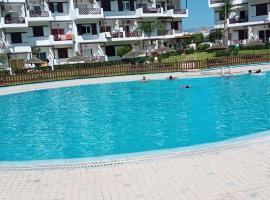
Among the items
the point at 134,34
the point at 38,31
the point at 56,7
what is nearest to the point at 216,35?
the point at 134,34

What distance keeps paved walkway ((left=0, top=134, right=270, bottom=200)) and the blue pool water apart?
3343 mm

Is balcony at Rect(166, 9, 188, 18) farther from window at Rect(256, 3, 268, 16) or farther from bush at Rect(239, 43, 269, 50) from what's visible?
bush at Rect(239, 43, 269, 50)

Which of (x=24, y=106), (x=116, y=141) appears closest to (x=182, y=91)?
(x=24, y=106)

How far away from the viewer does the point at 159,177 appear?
777 cm

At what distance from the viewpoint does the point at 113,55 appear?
186ft

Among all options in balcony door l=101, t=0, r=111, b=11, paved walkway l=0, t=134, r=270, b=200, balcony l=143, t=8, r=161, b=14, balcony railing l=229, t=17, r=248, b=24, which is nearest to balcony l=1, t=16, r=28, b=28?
balcony door l=101, t=0, r=111, b=11

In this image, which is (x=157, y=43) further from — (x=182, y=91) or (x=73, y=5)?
(x=182, y=91)

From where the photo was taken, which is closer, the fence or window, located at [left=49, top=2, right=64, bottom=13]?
the fence

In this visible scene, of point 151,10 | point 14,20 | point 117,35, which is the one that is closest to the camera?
point 14,20

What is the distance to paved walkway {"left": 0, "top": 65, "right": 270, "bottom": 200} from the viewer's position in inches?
269

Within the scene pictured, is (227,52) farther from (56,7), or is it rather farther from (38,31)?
(38,31)

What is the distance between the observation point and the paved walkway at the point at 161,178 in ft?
22.4

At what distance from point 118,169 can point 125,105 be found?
1339 centimetres

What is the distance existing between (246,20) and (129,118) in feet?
159
